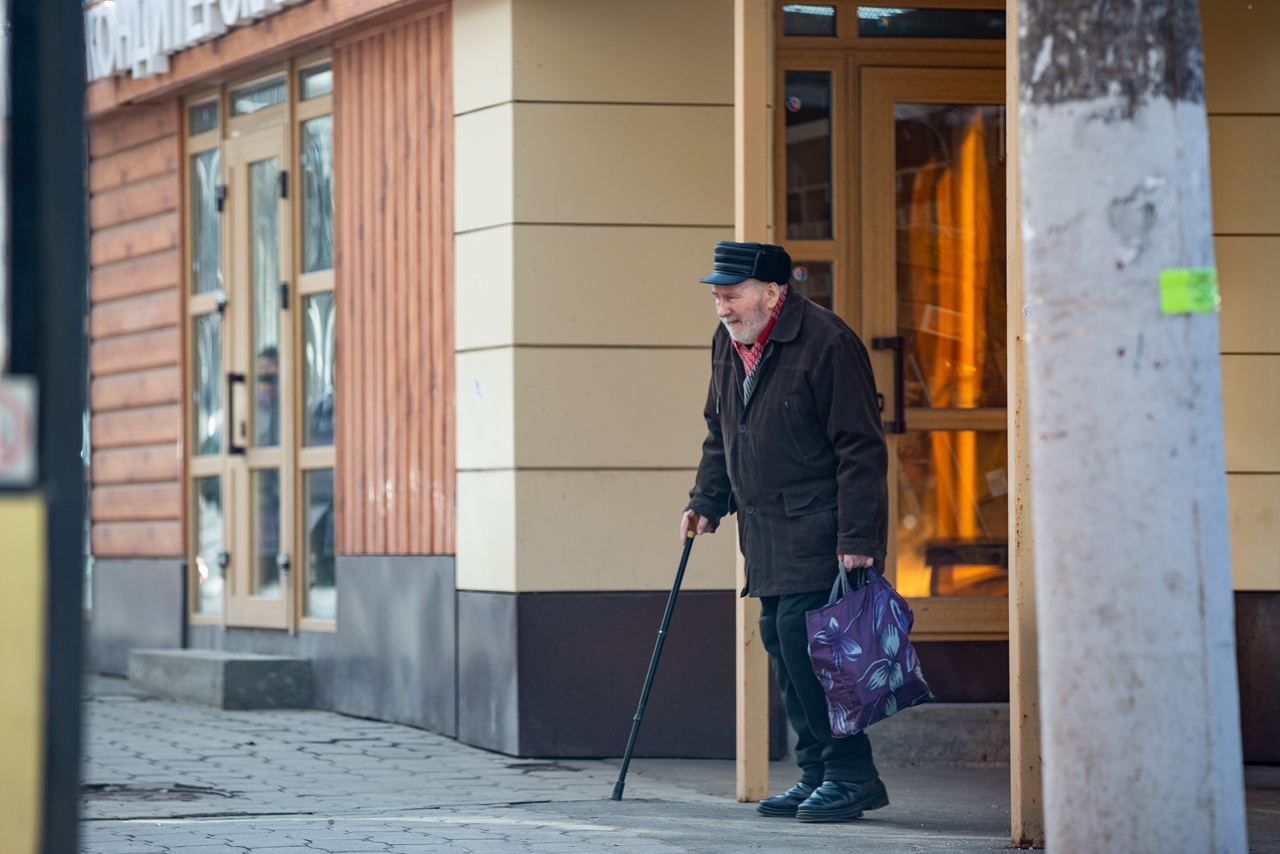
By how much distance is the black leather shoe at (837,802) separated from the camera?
6078 millimetres

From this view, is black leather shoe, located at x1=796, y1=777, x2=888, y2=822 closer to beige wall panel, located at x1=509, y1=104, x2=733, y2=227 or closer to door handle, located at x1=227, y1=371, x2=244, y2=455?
beige wall panel, located at x1=509, y1=104, x2=733, y2=227

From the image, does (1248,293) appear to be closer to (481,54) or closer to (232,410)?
(481,54)

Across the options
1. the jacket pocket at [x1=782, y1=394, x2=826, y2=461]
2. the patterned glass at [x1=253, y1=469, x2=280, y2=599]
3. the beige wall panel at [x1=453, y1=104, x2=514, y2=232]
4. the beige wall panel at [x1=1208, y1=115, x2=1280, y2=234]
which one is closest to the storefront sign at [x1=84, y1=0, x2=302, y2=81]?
the beige wall panel at [x1=453, y1=104, x2=514, y2=232]

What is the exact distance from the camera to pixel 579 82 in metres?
7.67

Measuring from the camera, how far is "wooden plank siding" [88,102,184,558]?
10656mm

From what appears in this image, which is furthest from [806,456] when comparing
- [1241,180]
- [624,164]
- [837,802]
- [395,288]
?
[395,288]

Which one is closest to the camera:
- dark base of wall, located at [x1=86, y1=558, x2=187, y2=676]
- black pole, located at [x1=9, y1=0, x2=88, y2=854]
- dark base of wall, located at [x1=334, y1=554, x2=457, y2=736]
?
black pole, located at [x1=9, y1=0, x2=88, y2=854]

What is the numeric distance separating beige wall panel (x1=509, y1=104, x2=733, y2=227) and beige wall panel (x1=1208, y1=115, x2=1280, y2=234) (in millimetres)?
1988

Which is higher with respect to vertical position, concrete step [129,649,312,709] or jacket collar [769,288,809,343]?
jacket collar [769,288,809,343]

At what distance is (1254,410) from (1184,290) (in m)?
4.25

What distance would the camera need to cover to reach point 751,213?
21.3 ft

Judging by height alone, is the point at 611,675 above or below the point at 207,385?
below

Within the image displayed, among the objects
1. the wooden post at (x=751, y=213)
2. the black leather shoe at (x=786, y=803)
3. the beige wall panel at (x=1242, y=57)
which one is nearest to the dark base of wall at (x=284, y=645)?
the wooden post at (x=751, y=213)

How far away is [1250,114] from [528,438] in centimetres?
321
